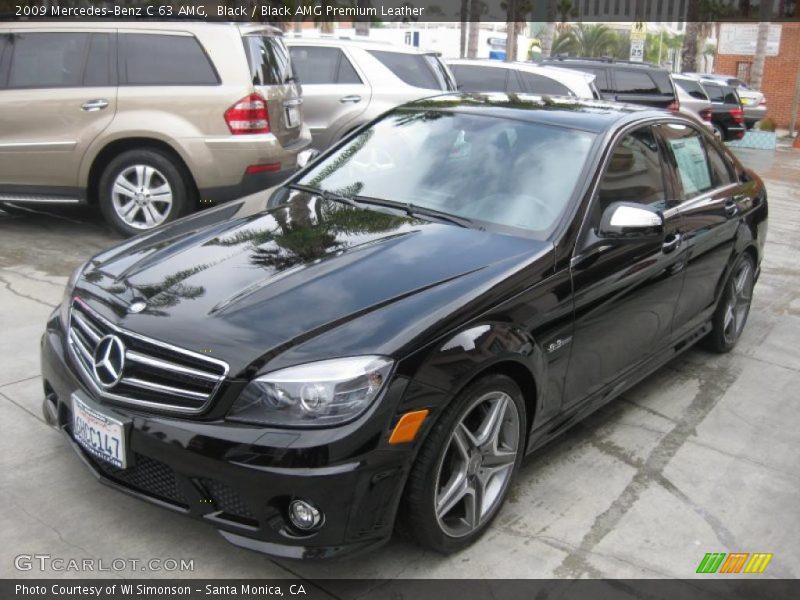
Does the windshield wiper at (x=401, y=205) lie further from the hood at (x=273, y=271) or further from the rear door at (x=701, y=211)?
the rear door at (x=701, y=211)

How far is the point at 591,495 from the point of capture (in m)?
3.79

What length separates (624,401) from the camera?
4.88 metres

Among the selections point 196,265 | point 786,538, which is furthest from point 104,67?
point 786,538

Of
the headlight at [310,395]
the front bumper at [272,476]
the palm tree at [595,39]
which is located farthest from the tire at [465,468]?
the palm tree at [595,39]

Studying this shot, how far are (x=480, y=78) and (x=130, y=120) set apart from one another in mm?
6550

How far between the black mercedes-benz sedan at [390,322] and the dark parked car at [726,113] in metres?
17.8

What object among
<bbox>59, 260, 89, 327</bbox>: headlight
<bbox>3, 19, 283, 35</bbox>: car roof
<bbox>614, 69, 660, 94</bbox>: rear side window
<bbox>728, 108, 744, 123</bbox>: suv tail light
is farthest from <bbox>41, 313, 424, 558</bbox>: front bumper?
<bbox>728, 108, 744, 123</bbox>: suv tail light

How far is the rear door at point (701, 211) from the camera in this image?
4.69 metres

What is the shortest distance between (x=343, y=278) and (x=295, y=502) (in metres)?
0.89

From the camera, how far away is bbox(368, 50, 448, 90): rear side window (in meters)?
9.92

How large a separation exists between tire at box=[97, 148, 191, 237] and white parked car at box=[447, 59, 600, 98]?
579cm

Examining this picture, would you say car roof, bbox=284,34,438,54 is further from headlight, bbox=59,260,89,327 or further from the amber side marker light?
the amber side marker light

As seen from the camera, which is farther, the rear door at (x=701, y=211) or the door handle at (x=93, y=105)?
the door handle at (x=93, y=105)

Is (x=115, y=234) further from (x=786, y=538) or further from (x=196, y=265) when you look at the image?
(x=786, y=538)
